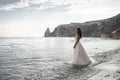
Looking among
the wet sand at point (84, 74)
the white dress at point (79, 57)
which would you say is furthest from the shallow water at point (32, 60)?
the white dress at point (79, 57)

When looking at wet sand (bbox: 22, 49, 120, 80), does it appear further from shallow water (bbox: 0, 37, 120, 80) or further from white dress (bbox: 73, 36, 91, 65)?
white dress (bbox: 73, 36, 91, 65)

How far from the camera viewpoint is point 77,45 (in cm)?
1745

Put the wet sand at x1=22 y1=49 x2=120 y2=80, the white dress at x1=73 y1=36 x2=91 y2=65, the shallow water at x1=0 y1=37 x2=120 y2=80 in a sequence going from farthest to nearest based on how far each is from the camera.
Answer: the white dress at x1=73 y1=36 x2=91 y2=65 → the shallow water at x1=0 y1=37 x2=120 y2=80 → the wet sand at x1=22 y1=49 x2=120 y2=80

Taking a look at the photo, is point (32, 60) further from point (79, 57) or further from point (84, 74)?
point (84, 74)

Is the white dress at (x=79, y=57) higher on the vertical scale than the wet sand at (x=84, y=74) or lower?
higher

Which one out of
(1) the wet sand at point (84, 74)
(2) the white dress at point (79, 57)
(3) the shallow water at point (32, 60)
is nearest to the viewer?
(1) the wet sand at point (84, 74)

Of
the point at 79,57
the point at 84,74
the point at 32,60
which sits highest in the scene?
the point at 79,57

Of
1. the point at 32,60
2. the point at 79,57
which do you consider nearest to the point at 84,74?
the point at 79,57

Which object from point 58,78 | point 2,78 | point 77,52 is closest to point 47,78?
point 58,78

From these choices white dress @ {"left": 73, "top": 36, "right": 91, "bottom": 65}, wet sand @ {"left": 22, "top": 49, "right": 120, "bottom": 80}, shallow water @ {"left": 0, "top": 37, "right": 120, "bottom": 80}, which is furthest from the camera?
white dress @ {"left": 73, "top": 36, "right": 91, "bottom": 65}

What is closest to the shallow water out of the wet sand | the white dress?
the wet sand

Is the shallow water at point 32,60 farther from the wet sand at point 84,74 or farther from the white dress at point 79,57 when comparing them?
the white dress at point 79,57

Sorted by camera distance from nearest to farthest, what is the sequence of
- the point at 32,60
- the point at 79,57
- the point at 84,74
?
the point at 84,74
the point at 79,57
the point at 32,60

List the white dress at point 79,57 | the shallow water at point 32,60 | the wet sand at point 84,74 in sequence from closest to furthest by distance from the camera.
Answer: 1. the wet sand at point 84,74
2. the shallow water at point 32,60
3. the white dress at point 79,57
